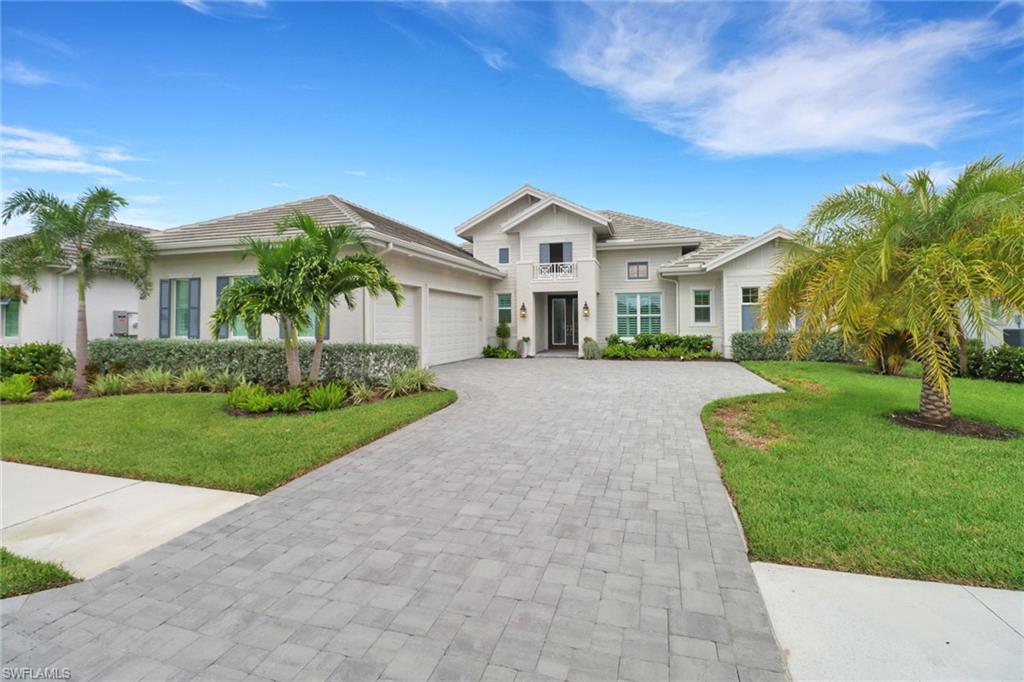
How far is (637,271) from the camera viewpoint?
21750 millimetres

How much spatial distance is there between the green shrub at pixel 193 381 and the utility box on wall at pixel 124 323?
11031 mm

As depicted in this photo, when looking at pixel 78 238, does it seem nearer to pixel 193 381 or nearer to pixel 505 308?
pixel 193 381

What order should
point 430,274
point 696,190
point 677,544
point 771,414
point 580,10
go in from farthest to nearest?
point 696,190, point 430,274, point 580,10, point 771,414, point 677,544

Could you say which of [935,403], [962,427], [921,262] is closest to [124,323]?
[921,262]

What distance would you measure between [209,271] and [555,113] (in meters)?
12.3

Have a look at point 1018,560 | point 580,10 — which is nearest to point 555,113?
point 580,10

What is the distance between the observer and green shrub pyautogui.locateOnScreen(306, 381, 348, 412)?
837 cm

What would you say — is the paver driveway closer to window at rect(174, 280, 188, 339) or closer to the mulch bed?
the mulch bed

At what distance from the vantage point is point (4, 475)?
17.6 feet

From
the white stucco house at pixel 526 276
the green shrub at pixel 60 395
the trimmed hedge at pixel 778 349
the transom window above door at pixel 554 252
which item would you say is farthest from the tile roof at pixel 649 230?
the green shrub at pixel 60 395

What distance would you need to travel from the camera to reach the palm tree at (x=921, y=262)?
5.66m

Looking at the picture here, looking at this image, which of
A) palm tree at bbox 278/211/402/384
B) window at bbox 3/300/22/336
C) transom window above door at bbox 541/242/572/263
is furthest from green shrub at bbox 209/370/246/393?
transom window above door at bbox 541/242/572/263

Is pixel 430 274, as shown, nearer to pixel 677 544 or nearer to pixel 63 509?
pixel 63 509

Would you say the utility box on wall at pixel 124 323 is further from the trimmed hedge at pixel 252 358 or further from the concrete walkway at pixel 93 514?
the concrete walkway at pixel 93 514
